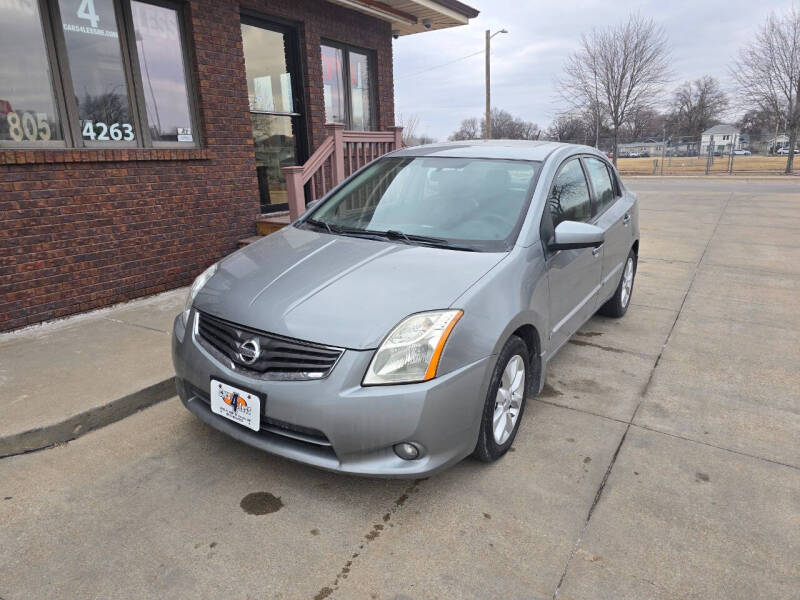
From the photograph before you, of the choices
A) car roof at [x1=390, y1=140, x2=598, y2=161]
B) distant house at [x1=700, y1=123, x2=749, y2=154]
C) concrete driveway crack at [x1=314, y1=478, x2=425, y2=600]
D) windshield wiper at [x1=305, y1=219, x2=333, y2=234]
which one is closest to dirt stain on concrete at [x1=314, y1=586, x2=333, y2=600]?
concrete driveway crack at [x1=314, y1=478, x2=425, y2=600]

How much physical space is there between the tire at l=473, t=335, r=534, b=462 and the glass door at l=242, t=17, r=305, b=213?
5.42 meters

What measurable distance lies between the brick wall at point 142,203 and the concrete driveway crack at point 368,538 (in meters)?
3.94

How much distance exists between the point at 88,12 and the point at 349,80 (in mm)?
4218

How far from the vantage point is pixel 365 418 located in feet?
7.48

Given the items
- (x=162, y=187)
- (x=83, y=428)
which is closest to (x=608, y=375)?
(x=83, y=428)

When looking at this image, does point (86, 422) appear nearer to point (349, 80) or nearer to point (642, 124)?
point (349, 80)

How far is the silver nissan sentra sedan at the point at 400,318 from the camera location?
233cm

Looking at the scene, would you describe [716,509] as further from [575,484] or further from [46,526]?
[46,526]

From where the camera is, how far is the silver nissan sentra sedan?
2.33m

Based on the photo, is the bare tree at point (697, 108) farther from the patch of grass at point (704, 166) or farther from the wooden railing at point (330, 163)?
the wooden railing at point (330, 163)

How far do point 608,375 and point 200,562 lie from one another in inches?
116

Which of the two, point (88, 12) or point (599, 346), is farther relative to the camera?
point (88, 12)

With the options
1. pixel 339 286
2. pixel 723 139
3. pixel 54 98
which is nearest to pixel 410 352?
pixel 339 286

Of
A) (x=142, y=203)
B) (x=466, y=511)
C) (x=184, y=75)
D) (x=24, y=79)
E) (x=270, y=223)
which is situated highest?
(x=184, y=75)
